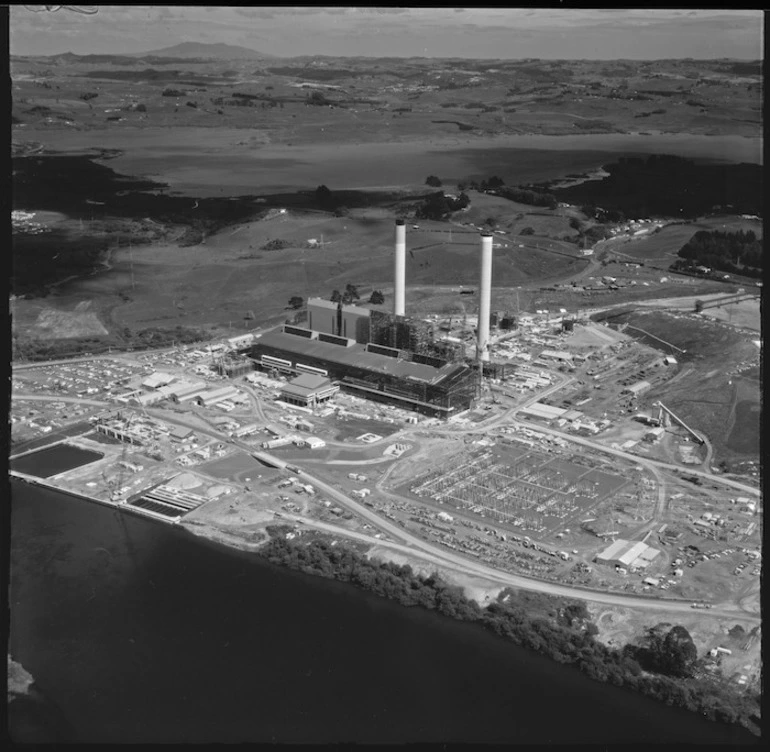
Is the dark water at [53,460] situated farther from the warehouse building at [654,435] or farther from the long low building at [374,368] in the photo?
the warehouse building at [654,435]

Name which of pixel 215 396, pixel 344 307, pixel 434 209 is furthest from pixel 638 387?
pixel 434 209

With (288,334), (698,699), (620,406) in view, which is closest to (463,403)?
(620,406)

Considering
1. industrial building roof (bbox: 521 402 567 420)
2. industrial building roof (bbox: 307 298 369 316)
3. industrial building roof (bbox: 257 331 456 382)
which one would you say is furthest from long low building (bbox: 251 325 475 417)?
industrial building roof (bbox: 521 402 567 420)

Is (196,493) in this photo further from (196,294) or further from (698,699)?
(196,294)

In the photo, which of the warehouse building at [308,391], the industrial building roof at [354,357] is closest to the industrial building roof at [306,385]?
the warehouse building at [308,391]

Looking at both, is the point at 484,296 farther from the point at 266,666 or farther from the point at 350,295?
the point at 266,666
